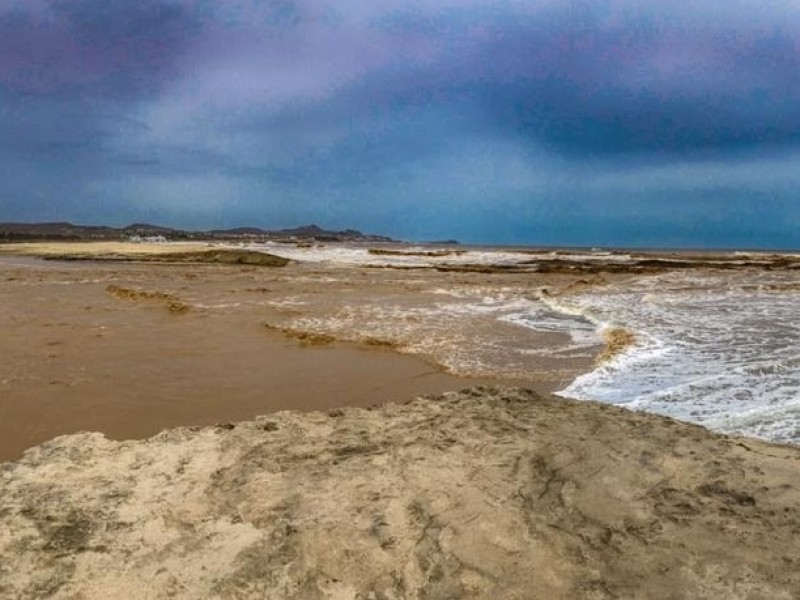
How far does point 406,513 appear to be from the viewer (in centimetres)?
330

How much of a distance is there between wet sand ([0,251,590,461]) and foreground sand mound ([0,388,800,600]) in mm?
1330

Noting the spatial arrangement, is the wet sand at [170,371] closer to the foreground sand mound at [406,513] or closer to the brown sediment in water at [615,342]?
the brown sediment in water at [615,342]

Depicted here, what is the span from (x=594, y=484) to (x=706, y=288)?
64.3 feet

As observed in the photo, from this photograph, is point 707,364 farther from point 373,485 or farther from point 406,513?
point 406,513

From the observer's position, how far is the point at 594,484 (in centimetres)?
364

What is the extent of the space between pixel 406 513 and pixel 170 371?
4.98m

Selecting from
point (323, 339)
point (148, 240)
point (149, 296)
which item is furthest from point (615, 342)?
point (148, 240)

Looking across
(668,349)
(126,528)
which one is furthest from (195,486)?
(668,349)

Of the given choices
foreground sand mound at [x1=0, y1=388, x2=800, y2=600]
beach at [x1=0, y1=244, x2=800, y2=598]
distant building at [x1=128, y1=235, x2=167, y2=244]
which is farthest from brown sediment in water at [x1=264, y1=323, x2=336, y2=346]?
distant building at [x1=128, y1=235, x2=167, y2=244]

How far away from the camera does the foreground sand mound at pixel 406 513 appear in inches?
109

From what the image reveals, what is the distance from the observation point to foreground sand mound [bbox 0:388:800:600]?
2.77m

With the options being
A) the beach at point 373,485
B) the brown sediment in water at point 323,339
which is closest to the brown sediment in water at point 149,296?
the brown sediment in water at point 323,339

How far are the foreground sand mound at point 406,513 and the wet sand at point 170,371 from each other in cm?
133

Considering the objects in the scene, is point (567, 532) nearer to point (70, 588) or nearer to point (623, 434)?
point (623, 434)
